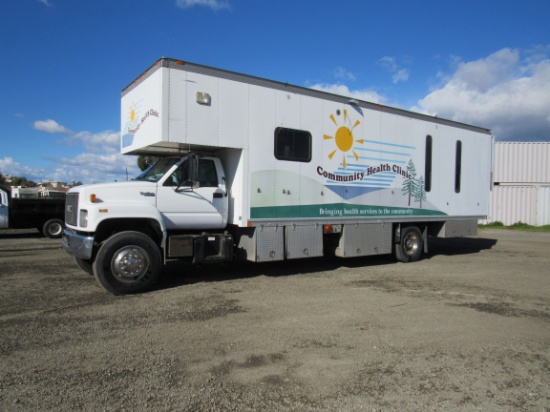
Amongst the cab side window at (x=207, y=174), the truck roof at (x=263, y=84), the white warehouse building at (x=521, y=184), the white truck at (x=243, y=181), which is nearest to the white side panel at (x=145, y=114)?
the white truck at (x=243, y=181)

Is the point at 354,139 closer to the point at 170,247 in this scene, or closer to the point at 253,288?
the point at 253,288

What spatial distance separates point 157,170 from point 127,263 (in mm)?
1943

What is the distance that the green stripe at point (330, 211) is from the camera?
8258 mm

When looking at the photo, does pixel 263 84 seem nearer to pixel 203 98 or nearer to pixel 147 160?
pixel 203 98

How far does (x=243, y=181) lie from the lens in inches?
315

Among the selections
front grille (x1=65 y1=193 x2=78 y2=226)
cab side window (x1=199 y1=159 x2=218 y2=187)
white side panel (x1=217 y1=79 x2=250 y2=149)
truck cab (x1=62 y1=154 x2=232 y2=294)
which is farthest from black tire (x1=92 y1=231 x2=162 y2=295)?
white side panel (x1=217 y1=79 x2=250 y2=149)

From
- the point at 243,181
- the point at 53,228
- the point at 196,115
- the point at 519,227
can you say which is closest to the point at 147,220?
the point at 243,181

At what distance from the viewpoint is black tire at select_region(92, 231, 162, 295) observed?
6.75 meters

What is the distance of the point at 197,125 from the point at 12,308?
3.99 meters

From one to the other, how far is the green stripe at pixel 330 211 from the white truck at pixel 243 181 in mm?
25

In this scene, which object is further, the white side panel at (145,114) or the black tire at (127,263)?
the white side panel at (145,114)

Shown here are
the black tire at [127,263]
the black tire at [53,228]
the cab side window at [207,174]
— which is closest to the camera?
the black tire at [127,263]

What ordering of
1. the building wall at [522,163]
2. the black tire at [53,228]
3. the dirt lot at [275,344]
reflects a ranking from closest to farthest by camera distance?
the dirt lot at [275,344], the black tire at [53,228], the building wall at [522,163]

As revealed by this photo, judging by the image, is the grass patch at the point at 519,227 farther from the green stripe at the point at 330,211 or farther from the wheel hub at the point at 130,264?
the wheel hub at the point at 130,264
